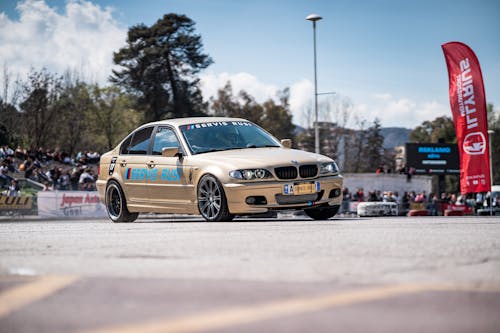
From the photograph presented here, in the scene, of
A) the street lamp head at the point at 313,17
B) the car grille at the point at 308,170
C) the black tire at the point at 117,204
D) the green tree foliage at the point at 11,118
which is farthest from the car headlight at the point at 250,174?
the green tree foliage at the point at 11,118

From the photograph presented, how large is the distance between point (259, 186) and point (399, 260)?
6061mm

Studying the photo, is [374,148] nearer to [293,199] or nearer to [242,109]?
[242,109]

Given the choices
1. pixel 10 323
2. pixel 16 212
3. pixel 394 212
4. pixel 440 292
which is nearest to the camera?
pixel 10 323

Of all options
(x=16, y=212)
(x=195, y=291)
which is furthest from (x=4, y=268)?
(x=16, y=212)

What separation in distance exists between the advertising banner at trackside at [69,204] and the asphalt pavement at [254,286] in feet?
60.8

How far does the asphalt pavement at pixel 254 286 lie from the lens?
2.93 metres

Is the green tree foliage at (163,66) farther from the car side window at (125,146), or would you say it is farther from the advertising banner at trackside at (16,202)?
the car side window at (125,146)

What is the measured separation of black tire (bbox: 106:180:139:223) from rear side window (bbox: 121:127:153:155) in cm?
61

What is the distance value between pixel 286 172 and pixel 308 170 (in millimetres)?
373

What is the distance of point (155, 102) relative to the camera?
2434 inches

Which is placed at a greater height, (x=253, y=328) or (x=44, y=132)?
(x=44, y=132)

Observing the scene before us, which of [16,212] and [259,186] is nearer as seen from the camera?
[259,186]

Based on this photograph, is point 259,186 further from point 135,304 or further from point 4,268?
point 135,304

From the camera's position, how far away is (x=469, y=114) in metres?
25.5
